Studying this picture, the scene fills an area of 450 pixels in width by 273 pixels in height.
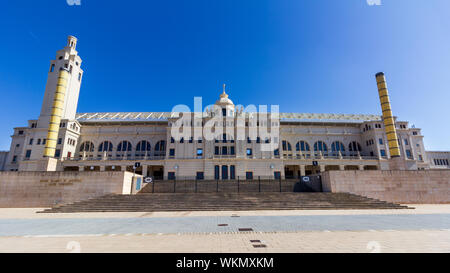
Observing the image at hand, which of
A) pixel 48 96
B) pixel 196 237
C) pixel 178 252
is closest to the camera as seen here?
pixel 178 252

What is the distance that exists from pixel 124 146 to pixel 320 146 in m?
47.7

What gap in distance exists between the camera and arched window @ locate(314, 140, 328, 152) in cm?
4988

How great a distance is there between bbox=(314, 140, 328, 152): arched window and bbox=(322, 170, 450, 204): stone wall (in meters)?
26.1

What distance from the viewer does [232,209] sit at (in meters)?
17.2

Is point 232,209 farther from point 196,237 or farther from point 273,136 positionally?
point 273,136

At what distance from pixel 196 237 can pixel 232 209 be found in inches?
393

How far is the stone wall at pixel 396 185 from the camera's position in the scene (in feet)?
75.9

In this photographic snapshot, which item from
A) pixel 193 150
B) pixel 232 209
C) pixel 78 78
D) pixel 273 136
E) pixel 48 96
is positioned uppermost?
pixel 78 78

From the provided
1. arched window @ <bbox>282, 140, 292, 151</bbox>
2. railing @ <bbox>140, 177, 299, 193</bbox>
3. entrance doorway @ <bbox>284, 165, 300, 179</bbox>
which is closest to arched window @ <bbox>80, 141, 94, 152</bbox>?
railing @ <bbox>140, 177, 299, 193</bbox>

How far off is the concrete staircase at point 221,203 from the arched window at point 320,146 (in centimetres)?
3027

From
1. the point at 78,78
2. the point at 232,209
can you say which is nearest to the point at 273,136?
the point at 232,209

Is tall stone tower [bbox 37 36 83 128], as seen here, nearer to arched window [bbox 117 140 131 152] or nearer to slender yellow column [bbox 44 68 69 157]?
arched window [bbox 117 140 131 152]

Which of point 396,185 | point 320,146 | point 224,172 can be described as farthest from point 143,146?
point 396,185

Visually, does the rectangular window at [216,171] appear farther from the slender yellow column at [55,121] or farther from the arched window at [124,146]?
the slender yellow column at [55,121]
